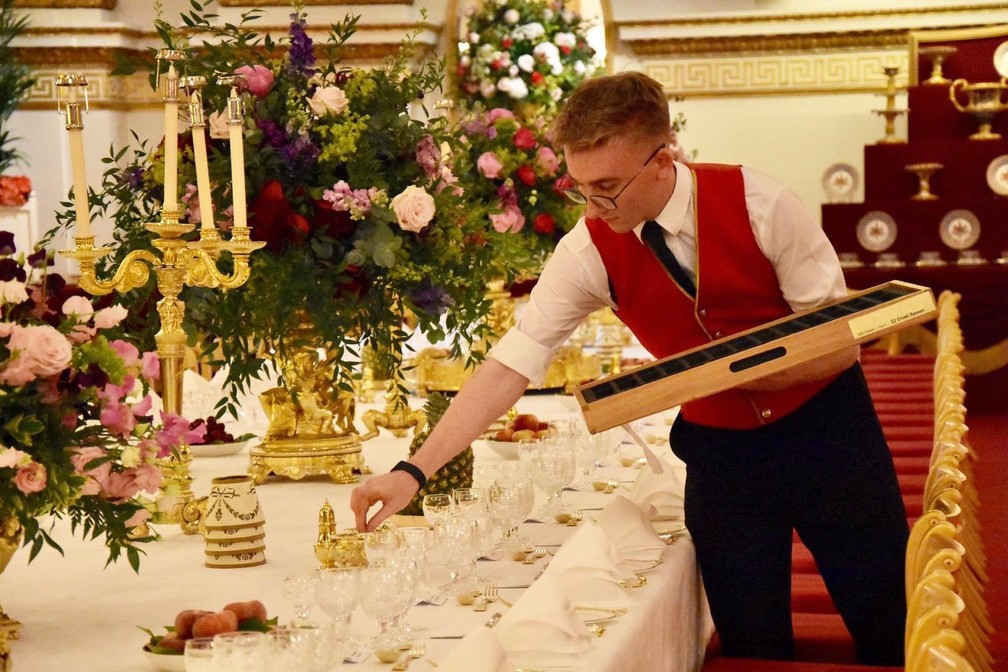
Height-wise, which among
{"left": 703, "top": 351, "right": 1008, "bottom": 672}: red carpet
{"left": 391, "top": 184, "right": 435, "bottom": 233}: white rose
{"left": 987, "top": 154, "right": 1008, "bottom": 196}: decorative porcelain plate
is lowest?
{"left": 703, "top": 351, "right": 1008, "bottom": 672}: red carpet

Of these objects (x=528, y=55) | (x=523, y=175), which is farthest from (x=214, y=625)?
(x=528, y=55)

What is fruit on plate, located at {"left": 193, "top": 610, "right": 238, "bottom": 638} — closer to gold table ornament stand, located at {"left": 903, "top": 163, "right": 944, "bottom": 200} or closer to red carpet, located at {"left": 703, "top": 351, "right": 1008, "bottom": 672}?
red carpet, located at {"left": 703, "top": 351, "right": 1008, "bottom": 672}

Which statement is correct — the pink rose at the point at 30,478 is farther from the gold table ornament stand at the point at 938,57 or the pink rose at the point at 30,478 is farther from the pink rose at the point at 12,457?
the gold table ornament stand at the point at 938,57

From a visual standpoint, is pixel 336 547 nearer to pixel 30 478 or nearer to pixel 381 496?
pixel 381 496

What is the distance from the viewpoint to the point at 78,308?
1.82 metres

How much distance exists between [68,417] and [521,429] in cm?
166

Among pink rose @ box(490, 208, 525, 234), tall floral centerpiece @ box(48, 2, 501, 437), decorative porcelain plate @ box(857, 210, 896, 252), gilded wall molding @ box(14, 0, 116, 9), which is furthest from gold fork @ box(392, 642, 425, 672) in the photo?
gilded wall molding @ box(14, 0, 116, 9)

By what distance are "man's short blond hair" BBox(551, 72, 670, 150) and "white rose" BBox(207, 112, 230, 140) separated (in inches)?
32.7

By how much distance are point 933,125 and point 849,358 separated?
695 cm

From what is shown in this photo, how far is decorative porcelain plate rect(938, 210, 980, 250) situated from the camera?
322 inches

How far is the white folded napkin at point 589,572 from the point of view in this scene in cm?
204

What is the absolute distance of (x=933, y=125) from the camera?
28.5 ft

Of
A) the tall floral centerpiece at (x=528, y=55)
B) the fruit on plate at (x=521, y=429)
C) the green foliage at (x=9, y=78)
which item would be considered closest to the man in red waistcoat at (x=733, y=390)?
the fruit on plate at (x=521, y=429)

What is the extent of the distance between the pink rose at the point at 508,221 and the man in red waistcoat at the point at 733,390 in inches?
37.1
